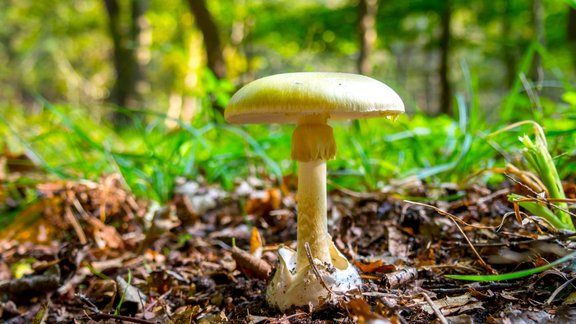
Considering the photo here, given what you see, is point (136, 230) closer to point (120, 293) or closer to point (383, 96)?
point (120, 293)

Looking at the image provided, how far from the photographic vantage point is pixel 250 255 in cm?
186

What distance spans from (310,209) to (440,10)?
8.38m

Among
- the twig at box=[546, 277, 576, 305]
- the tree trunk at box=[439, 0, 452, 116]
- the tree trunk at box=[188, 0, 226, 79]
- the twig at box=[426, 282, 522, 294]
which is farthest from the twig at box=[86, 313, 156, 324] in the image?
the tree trunk at box=[439, 0, 452, 116]

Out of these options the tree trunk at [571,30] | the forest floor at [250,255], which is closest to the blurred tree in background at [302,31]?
the tree trunk at [571,30]

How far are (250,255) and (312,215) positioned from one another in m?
0.45

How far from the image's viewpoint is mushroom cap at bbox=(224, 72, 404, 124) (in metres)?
1.20

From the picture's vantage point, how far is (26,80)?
22.1 metres

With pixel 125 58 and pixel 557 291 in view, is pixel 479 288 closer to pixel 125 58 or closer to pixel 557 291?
Answer: pixel 557 291

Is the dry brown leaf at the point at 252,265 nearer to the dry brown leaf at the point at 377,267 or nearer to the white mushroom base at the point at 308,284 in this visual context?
the white mushroom base at the point at 308,284

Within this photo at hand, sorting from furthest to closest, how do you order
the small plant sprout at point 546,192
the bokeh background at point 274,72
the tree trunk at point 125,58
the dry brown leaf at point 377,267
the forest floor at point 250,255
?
the tree trunk at point 125,58
the bokeh background at point 274,72
the dry brown leaf at point 377,267
the small plant sprout at point 546,192
the forest floor at point 250,255

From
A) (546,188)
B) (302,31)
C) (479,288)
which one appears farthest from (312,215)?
(302,31)

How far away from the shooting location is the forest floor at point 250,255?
4.33 ft

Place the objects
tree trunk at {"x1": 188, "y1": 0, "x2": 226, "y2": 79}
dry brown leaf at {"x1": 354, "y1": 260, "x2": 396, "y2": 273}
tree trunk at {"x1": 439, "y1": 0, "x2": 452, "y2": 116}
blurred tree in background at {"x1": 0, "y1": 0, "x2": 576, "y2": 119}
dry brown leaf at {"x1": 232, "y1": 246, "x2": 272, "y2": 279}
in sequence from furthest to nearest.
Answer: tree trunk at {"x1": 439, "y1": 0, "x2": 452, "y2": 116}
blurred tree in background at {"x1": 0, "y1": 0, "x2": 576, "y2": 119}
tree trunk at {"x1": 188, "y1": 0, "x2": 226, "y2": 79}
dry brown leaf at {"x1": 232, "y1": 246, "x2": 272, "y2": 279}
dry brown leaf at {"x1": 354, "y1": 260, "x2": 396, "y2": 273}

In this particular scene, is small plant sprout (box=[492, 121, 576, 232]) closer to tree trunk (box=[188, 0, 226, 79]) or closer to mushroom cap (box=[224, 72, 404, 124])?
mushroom cap (box=[224, 72, 404, 124])
